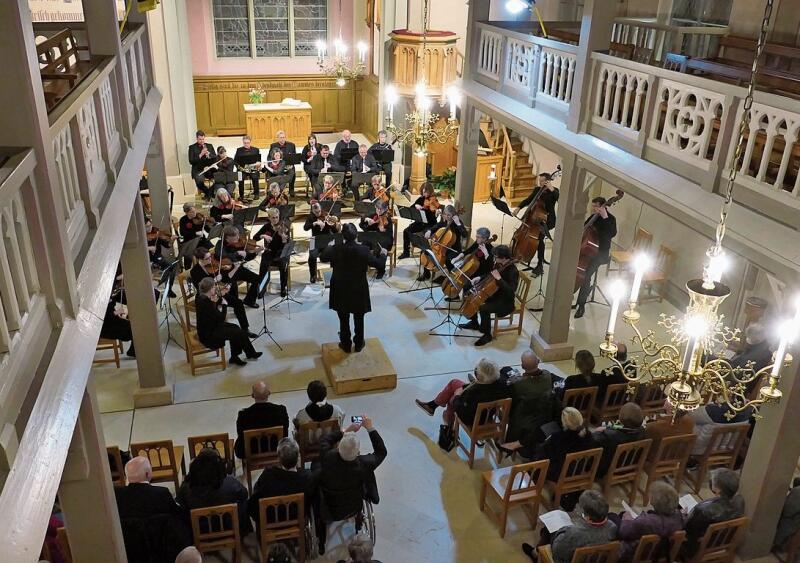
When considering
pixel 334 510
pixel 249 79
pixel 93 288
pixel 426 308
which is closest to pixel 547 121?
pixel 426 308

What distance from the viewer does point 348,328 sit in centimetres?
924

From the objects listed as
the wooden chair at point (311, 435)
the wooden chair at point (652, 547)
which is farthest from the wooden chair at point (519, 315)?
the wooden chair at point (652, 547)

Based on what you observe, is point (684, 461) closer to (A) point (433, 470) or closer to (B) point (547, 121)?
(A) point (433, 470)

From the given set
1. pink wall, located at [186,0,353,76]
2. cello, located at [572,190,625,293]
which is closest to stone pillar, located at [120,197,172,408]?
cello, located at [572,190,625,293]

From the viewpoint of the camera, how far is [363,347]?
9.48m

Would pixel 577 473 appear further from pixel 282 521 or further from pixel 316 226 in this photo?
pixel 316 226

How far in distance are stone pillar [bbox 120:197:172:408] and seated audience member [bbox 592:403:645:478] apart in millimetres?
5244

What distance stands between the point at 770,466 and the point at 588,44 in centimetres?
498

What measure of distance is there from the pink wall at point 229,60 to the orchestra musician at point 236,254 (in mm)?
10074

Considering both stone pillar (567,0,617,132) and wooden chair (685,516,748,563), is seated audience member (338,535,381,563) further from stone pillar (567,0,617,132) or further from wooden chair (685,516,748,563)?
stone pillar (567,0,617,132)

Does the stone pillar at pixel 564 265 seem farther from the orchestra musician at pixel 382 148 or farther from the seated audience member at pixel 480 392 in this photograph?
the orchestra musician at pixel 382 148

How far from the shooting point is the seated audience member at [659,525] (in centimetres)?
555

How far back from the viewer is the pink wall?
1806 cm

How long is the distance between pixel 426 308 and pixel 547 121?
147 inches
